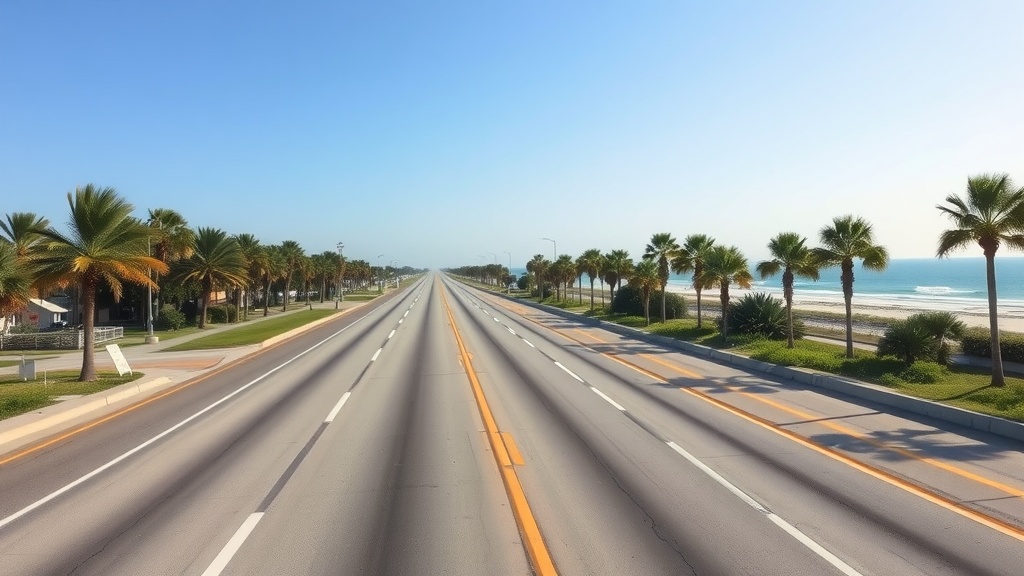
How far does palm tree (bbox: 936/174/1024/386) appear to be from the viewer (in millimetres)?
16203

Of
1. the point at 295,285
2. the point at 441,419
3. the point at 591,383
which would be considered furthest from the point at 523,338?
the point at 295,285

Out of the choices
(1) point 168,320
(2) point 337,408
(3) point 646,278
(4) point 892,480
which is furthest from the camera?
(1) point 168,320

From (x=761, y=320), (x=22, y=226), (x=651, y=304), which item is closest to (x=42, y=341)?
(x=22, y=226)

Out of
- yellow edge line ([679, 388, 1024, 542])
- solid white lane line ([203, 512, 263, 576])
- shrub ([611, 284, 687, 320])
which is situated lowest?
yellow edge line ([679, 388, 1024, 542])

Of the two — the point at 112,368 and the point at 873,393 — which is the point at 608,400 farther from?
the point at 112,368

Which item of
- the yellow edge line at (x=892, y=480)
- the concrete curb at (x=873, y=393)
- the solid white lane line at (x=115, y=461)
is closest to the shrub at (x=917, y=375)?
the concrete curb at (x=873, y=393)

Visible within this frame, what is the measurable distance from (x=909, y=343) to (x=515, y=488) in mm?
16777

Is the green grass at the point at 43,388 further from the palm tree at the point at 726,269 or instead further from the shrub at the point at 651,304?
the shrub at the point at 651,304

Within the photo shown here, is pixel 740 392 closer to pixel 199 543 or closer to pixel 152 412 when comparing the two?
pixel 199 543

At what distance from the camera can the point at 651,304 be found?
48.6 metres

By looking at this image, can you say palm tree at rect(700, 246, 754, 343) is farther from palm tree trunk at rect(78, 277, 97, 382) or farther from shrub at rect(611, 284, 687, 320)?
palm tree trunk at rect(78, 277, 97, 382)

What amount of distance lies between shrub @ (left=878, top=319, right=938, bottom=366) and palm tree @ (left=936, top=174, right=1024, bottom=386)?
9.06 ft

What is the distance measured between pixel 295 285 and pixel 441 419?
90260 mm

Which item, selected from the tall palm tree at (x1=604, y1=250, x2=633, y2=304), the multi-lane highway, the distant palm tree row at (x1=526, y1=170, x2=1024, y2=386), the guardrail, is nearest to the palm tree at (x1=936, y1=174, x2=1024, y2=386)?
the distant palm tree row at (x1=526, y1=170, x2=1024, y2=386)
